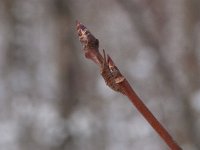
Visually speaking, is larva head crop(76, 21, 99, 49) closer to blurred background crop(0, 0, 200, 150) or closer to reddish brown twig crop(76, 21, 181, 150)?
reddish brown twig crop(76, 21, 181, 150)

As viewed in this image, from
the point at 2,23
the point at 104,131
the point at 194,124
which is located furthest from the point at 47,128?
the point at 194,124

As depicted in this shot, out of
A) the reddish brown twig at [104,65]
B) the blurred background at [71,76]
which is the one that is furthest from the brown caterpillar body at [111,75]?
the blurred background at [71,76]

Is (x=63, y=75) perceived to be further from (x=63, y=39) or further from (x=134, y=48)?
(x=134, y=48)

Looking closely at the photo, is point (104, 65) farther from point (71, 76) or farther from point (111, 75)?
point (71, 76)

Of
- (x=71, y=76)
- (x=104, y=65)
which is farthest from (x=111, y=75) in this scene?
(x=71, y=76)

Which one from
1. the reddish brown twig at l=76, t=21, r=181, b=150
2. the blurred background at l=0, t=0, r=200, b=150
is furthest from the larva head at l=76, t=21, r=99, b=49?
the blurred background at l=0, t=0, r=200, b=150

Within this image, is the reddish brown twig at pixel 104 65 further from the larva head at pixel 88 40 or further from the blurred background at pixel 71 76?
the blurred background at pixel 71 76

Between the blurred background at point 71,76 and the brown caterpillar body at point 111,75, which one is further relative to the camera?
the blurred background at point 71,76

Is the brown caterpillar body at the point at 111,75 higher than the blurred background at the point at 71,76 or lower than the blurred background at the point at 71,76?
lower
